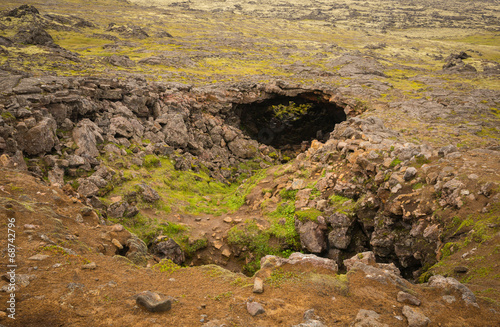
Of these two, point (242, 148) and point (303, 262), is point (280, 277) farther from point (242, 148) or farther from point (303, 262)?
point (242, 148)

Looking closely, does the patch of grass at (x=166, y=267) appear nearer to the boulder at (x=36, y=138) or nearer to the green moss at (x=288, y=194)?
the green moss at (x=288, y=194)

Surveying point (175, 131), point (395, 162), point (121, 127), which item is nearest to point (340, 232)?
point (395, 162)

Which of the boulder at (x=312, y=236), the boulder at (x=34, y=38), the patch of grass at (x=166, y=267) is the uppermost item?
the boulder at (x=34, y=38)

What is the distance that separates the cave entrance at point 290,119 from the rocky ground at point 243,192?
0.21 meters

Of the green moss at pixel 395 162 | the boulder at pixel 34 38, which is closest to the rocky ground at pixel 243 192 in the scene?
the green moss at pixel 395 162

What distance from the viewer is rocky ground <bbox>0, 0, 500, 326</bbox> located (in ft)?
23.5

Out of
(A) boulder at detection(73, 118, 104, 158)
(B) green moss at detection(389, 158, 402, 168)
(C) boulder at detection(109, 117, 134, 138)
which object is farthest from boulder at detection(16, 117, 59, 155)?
(B) green moss at detection(389, 158, 402, 168)

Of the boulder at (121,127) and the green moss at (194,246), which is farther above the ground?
the boulder at (121,127)

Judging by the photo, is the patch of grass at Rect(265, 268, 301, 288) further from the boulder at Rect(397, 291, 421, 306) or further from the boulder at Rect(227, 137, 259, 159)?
the boulder at Rect(227, 137, 259, 159)

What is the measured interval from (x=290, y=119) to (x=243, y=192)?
19.6 metres

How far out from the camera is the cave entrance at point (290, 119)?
117 feet

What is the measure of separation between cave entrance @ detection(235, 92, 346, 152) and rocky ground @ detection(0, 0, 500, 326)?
0.21 meters

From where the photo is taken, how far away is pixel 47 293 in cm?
637

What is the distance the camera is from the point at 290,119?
37.6 m
